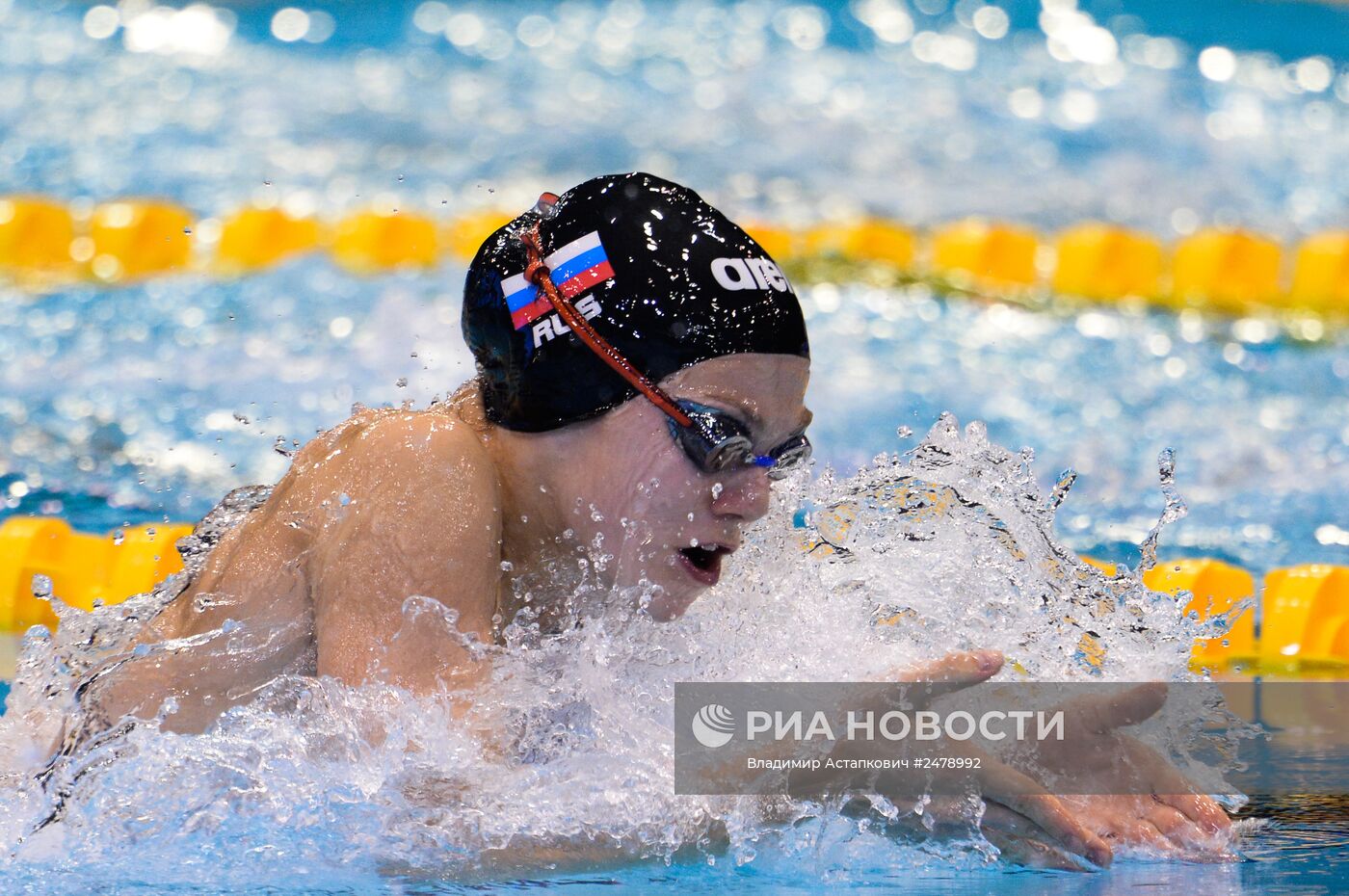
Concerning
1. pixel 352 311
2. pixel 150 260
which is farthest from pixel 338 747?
pixel 150 260

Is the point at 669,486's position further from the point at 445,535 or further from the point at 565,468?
the point at 445,535

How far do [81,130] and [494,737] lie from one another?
7512 mm

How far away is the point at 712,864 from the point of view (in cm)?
182

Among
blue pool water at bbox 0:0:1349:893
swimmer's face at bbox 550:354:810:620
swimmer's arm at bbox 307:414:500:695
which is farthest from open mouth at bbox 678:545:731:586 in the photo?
blue pool water at bbox 0:0:1349:893

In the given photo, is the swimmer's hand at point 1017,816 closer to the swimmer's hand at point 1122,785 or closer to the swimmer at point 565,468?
the swimmer at point 565,468

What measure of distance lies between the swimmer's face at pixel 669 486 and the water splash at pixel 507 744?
8 cm

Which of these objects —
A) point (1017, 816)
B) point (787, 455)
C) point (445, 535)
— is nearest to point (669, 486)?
point (787, 455)

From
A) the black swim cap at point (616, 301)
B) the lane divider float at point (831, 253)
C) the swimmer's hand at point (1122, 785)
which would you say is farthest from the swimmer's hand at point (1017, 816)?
the lane divider float at point (831, 253)

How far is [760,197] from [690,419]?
20.8 feet

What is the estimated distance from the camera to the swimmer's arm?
177 cm

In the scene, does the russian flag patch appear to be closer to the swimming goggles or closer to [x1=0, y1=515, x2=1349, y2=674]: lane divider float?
the swimming goggles

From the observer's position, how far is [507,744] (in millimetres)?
1838

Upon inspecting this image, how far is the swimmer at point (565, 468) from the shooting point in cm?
183

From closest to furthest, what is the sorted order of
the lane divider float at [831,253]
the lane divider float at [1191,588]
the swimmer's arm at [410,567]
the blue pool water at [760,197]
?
the swimmer's arm at [410,567] → the lane divider float at [1191,588] → the blue pool water at [760,197] → the lane divider float at [831,253]
